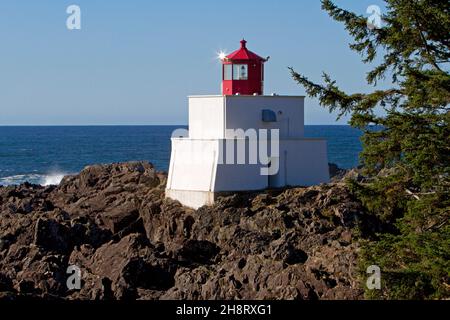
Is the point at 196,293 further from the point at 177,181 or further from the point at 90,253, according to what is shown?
the point at 177,181

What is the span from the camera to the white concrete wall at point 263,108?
76.5 feet

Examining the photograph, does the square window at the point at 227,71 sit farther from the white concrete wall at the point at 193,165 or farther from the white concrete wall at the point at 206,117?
the white concrete wall at the point at 193,165

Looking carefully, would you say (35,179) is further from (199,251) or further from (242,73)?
(199,251)

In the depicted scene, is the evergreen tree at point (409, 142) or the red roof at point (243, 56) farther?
the red roof at point (243, 56)

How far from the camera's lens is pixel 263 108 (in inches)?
930

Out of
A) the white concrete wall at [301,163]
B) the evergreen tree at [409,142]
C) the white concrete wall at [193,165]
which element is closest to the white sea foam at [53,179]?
the white concrete wall at [193,165]

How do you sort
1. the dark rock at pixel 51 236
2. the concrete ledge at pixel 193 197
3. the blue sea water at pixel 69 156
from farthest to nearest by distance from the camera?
the blue sea water at pixel 69 156
the concrete ledge at pixel 193 197
the dark rock at pixel 51 236

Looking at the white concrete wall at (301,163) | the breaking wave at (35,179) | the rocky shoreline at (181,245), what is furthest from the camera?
the breaking wave at (35,179)

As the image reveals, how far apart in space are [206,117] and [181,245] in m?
4.87

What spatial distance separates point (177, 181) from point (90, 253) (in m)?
4.71

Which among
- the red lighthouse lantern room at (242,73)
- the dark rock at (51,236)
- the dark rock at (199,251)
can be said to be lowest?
the dark rock at (199,251)

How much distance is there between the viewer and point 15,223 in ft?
70.6
